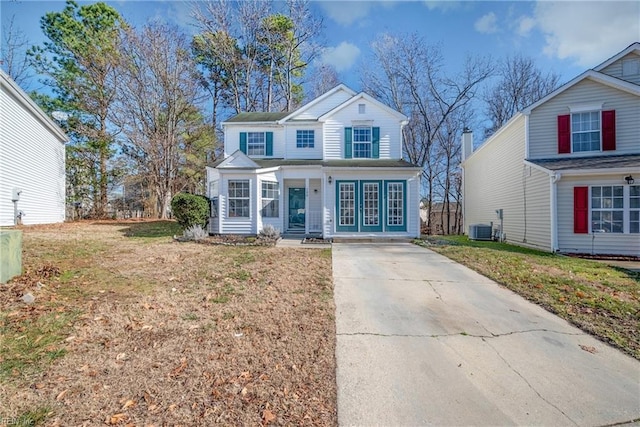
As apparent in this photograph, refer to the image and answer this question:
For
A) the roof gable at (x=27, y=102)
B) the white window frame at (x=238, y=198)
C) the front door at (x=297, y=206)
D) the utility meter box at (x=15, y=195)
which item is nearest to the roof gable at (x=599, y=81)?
the front door at (x=297, y=206)

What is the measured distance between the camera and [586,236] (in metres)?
10.3

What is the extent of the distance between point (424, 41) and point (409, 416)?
2703 centimetres

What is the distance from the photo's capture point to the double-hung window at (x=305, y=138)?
1496 centimetres

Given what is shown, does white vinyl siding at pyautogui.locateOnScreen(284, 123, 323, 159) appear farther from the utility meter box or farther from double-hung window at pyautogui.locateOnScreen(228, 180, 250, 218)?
the utility meter box

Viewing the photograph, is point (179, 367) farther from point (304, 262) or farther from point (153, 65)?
point (153, 65)

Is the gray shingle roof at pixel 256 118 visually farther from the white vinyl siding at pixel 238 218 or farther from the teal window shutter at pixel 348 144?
the white vinyl siding at pixel 238 218

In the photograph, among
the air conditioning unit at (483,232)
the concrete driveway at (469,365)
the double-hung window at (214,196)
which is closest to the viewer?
the concrete driveway at (469,365)

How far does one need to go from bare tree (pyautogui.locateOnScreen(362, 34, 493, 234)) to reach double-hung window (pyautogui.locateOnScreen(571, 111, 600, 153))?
470 inches

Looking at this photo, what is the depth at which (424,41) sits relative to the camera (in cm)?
2302

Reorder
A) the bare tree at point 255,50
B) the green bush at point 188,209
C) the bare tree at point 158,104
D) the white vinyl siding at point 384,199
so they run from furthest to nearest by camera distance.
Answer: the bare tree at point 255,50
the bare tree at point 158,104
the white vinyl siding at point 384,199
the green bush at point 188,209

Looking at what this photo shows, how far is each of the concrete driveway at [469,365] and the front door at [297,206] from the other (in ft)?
29.0

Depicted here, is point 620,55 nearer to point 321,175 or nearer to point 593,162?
point 593,162

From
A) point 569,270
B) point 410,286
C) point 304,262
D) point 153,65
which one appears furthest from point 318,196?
point 153,65

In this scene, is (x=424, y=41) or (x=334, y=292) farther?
(x=424, y=41)
